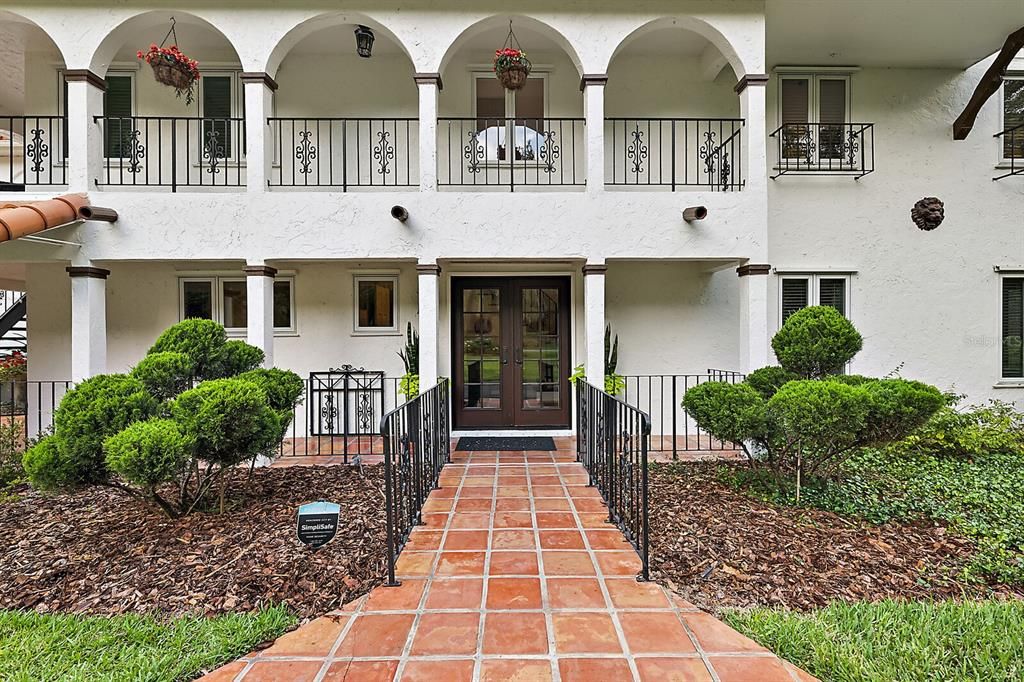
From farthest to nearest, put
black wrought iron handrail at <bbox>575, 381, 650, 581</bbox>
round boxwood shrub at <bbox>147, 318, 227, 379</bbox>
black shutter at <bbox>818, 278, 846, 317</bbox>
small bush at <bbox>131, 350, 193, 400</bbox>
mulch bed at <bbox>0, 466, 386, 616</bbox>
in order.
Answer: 1. black shutter at <bbox>818, 278, 846, 317</bbox>
2. round boxwood shrub at <bbox>147, 318, 227, 379</bbox>
3. small bush at <bbox>131, 350, 193, 400</bbox>
4. black wrought iron handrail at <bbox>575, 381, 650, 581</bbox>
5. mulch bed at <bbox>0, 466, 386, 616</bbox>

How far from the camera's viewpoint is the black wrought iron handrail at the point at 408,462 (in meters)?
3.35

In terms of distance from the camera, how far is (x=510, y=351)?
27.3 ft

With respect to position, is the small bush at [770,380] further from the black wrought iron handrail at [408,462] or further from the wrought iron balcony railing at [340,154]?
the wrought iron balcony railing at [340,154]

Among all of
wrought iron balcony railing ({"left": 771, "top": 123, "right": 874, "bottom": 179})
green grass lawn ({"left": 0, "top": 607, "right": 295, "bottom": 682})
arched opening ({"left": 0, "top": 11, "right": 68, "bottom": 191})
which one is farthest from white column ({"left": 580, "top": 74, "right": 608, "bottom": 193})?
arched opening ({"left": 0, "top": 11, "right": 68, "bottom": 191})

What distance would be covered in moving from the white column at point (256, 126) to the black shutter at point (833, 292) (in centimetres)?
824

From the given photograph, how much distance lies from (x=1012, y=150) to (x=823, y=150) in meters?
3.18

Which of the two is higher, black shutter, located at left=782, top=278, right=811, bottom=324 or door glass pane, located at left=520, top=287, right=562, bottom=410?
black shutter, located at left=782, top=278, right=811, bottom=324

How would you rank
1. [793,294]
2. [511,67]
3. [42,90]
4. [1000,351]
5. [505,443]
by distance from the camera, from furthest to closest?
[1000,351], [793,294], [42,90], [505,443], [511,67]

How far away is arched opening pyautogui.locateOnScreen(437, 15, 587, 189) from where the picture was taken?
809cm

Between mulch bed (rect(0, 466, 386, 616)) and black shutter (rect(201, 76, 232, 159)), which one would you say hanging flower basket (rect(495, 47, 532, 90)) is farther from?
mulch bed (rect(0, 466, 386, 616))

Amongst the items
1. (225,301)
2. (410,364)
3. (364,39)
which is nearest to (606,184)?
(364,39)

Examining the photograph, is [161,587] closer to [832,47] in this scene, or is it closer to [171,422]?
[171,422]

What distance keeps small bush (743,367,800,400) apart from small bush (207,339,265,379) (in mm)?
4983

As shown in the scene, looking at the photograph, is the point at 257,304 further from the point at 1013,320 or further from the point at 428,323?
the point at 1013,320
